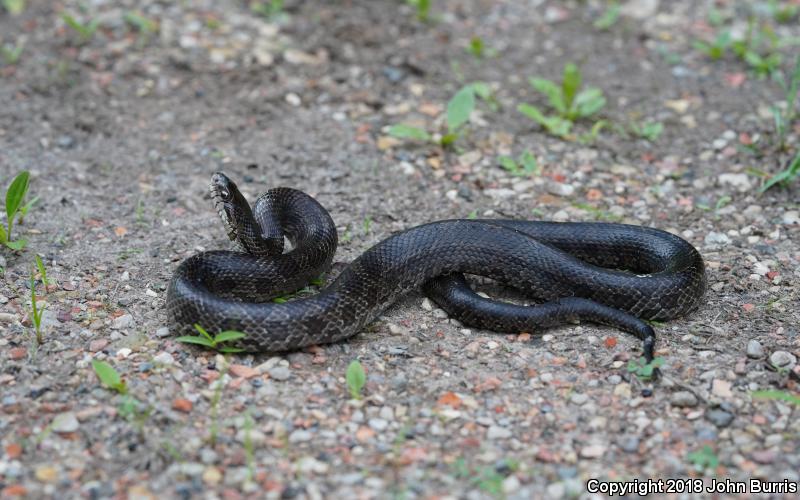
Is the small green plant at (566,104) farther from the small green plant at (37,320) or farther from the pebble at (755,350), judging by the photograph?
the small green plant at (37,320)

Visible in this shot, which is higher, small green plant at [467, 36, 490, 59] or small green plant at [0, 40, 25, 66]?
small green plant at [467, 36, 490, 59]

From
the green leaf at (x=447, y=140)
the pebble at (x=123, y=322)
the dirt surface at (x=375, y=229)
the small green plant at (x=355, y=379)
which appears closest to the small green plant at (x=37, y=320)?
the dirt surface at (x=375, y=229)

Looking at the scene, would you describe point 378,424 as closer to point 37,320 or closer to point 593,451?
point 593,451

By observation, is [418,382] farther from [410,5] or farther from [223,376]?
[410,5]

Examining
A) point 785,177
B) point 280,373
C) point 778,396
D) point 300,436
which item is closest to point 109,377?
point 280,373

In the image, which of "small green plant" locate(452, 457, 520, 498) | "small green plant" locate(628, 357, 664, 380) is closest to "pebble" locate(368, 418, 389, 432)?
"small green plant" locate(452, 457, 520, 498)

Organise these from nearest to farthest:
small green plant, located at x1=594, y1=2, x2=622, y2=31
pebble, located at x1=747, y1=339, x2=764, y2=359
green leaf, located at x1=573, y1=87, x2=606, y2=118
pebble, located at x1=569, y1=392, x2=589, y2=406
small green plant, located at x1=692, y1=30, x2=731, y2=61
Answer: pebble, located at x1=569, y1=392, x2=589, y2=406, pebble, located at x1=747, y1=339, x2=764, y2=359, green leaf, located at x1=573, y1=87, x2=606, y2=118, small green plant, located at x1=692, y1=30, x2=731, y2=61, small green plant, located at x1=594, y1=2, x2=622, y2=31

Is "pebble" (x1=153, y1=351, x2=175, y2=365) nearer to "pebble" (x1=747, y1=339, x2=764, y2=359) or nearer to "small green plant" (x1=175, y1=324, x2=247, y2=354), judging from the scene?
"small green plant" (x1=175, y1=324, x2=247, y2=354)
